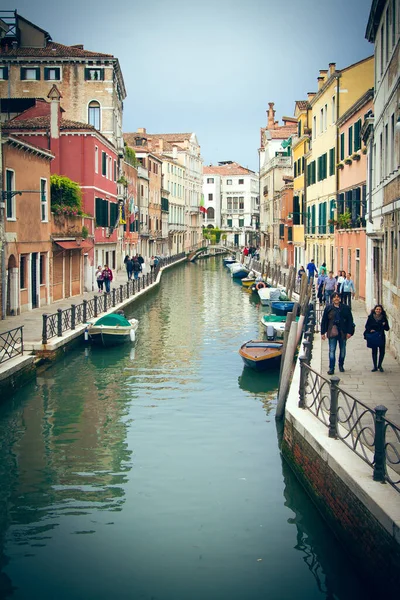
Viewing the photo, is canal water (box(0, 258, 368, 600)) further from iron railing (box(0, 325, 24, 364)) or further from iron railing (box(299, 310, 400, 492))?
iron railing (box(299, 310, 400, 492))

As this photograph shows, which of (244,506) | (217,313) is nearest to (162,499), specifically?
(244,506)

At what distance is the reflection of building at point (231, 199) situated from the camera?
108188 mm

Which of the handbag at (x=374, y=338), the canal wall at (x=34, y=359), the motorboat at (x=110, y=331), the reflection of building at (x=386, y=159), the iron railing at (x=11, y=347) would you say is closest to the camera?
the handbag at (x=374, y=338)

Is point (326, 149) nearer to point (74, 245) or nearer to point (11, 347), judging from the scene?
point (74, 245)

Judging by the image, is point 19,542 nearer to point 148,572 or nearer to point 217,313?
point 148,572

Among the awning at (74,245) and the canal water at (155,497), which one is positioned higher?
the awning at (74,245)

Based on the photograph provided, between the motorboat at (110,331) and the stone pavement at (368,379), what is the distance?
276 inches

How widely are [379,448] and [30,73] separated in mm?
40327

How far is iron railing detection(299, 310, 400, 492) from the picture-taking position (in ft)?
24.5

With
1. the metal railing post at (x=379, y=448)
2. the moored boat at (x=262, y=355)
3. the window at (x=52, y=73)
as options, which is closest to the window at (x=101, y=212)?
the window at (x=52, y=73)

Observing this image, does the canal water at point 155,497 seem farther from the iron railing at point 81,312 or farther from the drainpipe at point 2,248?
the drainpipe at point 2,248

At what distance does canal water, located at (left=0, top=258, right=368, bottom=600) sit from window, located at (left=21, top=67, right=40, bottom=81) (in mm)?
29045

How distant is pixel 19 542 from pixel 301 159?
37113mm

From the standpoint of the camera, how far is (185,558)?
27.3ft
